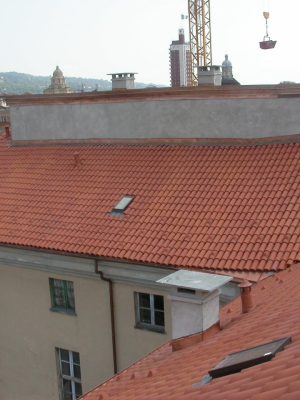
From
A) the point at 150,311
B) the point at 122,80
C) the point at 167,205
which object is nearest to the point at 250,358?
the point at 150,311

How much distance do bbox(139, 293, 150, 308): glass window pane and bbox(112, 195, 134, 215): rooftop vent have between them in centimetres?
225

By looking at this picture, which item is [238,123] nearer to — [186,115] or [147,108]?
[186,115]

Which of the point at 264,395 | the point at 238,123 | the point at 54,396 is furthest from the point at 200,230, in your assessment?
the point at 264,395

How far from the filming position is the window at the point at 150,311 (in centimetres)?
1339

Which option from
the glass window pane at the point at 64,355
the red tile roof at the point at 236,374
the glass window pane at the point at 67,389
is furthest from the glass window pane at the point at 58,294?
the red tile roof at the point at 236,374

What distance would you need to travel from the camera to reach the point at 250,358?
5.48 metres

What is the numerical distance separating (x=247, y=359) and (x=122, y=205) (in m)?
9.44

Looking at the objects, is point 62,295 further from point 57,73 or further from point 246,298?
point 57,73

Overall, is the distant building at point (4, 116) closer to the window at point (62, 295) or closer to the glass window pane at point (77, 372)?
the window at point (62, 295)

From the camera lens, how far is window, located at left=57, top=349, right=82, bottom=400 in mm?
14773

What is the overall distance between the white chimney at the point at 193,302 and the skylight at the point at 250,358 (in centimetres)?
220

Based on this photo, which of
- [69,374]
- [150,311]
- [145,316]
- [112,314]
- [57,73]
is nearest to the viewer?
[150,311]

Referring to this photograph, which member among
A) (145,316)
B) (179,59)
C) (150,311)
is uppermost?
(179,59)

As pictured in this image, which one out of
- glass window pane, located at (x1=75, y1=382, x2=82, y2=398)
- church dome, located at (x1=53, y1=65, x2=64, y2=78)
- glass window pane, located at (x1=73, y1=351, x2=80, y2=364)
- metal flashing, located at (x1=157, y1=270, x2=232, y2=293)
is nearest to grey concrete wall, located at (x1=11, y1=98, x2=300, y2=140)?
glass window pane, located at (x1=73, y1=351, x2=80, y2=364)
